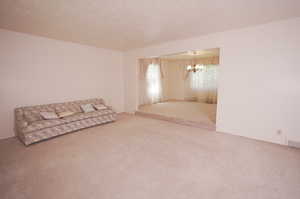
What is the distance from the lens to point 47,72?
3.82 metres

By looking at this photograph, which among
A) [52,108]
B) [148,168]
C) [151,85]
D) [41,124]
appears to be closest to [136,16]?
[148,168]

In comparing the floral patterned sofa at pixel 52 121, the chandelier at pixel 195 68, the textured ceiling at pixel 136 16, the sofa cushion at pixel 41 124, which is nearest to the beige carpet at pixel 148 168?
the floral patterned sofa at pixel 52 121

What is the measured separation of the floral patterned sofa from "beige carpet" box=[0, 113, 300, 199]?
7.8 inches

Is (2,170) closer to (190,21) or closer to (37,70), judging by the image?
(37,70)

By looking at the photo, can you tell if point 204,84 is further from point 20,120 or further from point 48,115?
point 20,120

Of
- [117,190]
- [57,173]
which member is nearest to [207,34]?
[117,190]

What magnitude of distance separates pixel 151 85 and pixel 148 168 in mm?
5325

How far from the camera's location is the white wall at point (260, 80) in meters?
2.70

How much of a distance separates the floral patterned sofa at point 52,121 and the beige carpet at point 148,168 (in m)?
0.20

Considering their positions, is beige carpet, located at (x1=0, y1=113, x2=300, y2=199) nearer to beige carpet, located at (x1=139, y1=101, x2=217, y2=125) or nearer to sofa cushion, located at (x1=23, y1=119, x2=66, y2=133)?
sofa cushion, located at (x1=23, y1=119, x2=66, y2=133)

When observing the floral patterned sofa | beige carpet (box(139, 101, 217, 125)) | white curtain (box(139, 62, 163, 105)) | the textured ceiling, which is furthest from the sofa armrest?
white curtain (box(139, 62, 163, 105))

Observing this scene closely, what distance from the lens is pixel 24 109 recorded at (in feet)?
11.0

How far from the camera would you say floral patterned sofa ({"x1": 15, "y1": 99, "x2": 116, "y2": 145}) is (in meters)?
2.90

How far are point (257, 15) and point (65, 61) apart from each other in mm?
4767
